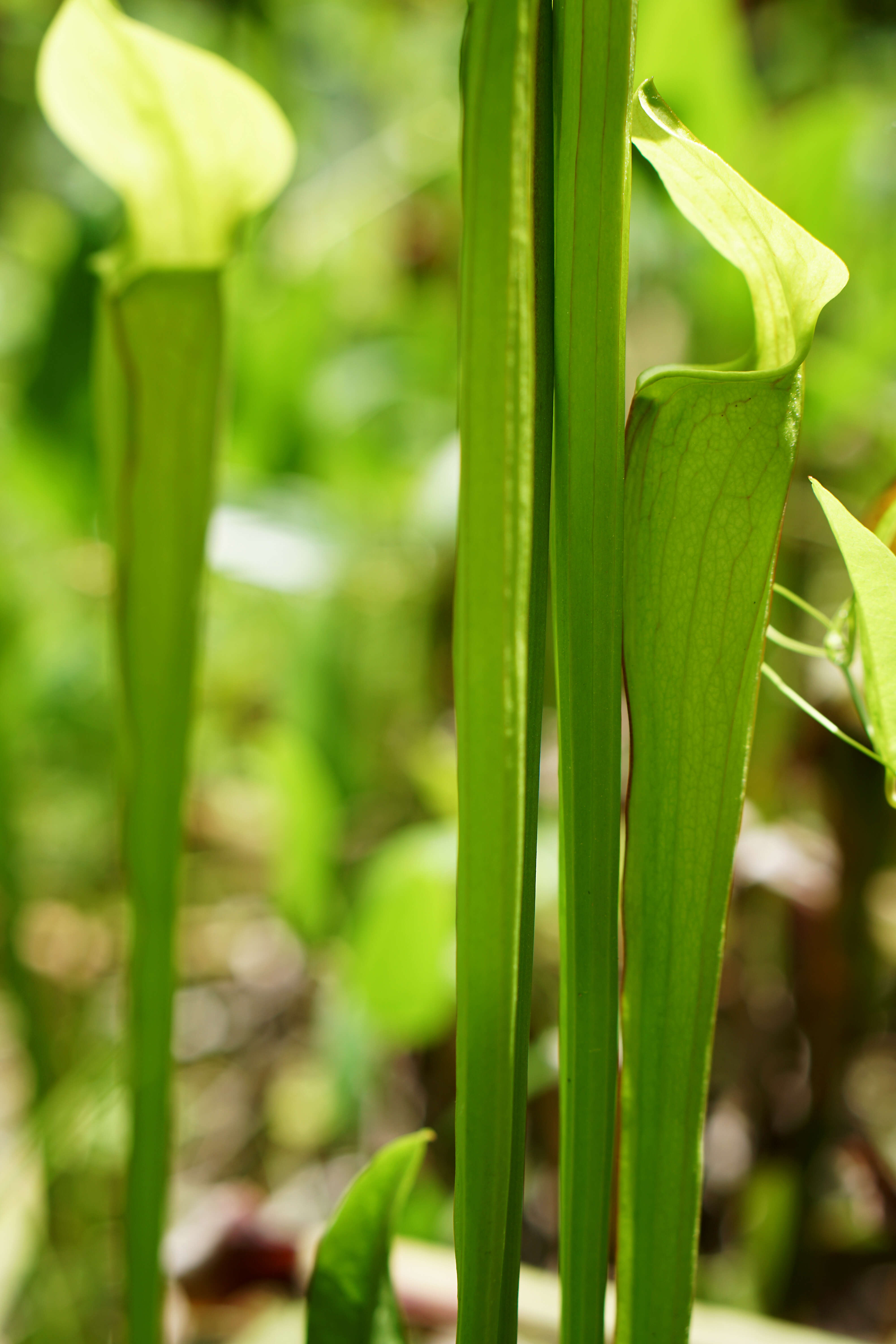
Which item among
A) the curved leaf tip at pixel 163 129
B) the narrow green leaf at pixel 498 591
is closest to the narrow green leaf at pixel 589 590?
the narrow green leaf at pixel 498 591

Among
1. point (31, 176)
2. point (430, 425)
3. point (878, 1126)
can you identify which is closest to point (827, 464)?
point (430, 425)

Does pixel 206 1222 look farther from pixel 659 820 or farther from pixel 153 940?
pixel 659 820

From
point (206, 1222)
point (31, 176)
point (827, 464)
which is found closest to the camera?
point (206, 1222)

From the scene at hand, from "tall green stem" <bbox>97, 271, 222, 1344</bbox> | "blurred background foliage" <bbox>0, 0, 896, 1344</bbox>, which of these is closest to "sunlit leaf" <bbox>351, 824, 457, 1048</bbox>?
"blurred background foliage" <bbox>0, 0, 896, 1344</bbox>

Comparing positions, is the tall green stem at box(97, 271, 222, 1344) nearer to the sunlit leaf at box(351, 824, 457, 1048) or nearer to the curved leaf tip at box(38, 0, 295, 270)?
the curved leaf tip at box(38, 0, 295, 270)

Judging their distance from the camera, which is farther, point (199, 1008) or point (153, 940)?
point (199, 1008)

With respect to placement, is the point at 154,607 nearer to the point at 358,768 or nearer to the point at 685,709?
the point at 685,709
